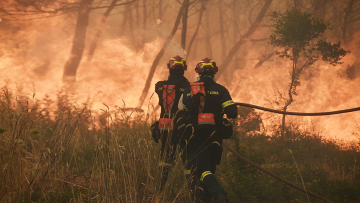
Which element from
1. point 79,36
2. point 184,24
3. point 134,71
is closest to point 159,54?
point 134,71

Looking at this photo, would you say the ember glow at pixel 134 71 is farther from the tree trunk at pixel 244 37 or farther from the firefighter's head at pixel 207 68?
the firefighter's head at pixel 207 68

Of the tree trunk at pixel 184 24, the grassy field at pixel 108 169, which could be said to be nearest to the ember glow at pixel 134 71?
the tree trunk at pixel 184 24

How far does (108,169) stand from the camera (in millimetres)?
2918

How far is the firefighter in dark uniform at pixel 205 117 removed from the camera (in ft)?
10.9

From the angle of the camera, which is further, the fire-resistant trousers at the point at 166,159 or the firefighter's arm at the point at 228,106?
the firefighter's arm at the point at 228,106

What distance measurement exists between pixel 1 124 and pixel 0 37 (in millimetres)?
14035

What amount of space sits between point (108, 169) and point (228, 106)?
181 cm

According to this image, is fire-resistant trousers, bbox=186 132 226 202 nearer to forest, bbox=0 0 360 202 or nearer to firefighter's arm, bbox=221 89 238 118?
firefighter's arm, bbox=221 89 238 118

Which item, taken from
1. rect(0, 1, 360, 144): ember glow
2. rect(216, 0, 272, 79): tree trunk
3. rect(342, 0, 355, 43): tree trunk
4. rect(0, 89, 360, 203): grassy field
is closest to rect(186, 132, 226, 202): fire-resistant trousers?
rect(0, 89, 360, 203): grassy field

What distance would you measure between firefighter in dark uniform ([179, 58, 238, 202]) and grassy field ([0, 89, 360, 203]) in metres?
0.39

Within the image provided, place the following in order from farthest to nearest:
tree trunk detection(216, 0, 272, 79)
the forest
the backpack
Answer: tree trunk detection(216, 0, 272, 79)
the forest
the backpack

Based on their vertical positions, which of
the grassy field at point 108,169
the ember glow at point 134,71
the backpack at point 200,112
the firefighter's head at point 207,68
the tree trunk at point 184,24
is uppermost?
the tree trunk at point 184,24

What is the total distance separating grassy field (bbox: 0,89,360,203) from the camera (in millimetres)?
2594

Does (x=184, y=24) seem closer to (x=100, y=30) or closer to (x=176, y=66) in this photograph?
(x=100, y=30)
